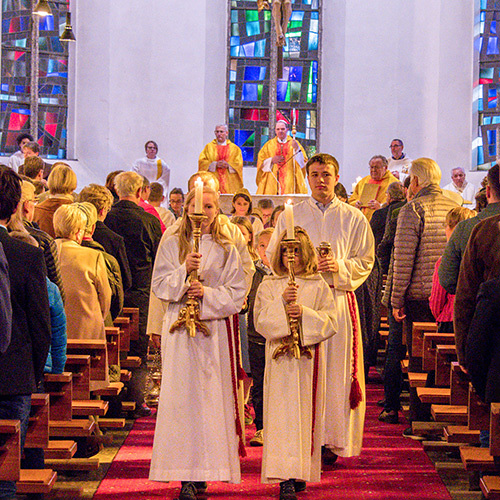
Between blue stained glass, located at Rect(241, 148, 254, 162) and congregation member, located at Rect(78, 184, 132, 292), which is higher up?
blue stained glass, located at Rect(241, 148, 254, 162)

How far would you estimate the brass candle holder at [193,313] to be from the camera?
16.6ft

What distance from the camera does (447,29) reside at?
61.8 feet

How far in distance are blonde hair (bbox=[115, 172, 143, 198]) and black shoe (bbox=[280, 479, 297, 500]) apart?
128 inches

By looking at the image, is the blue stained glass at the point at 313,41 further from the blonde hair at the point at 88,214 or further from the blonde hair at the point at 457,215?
the blonde hair at the point at 88,214

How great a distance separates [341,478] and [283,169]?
11.4 meters

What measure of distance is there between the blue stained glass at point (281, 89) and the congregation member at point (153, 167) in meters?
4.23

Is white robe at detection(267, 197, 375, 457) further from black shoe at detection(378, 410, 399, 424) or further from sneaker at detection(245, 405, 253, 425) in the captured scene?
sneaker at detection(245, 405, 253, 425)

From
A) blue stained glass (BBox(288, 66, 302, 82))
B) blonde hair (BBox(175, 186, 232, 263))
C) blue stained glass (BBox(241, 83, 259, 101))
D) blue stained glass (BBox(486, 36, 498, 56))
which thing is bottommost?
blonde hair (BBox(175, 186, 232, 263))

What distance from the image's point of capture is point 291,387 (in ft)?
16.9

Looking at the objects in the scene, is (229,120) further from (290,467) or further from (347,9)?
(290,467)

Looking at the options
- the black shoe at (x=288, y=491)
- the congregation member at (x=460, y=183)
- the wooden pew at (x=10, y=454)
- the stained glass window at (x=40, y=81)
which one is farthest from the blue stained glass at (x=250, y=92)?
the wooden pew at (x=10, y=454)

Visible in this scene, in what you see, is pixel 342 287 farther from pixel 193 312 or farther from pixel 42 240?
pixel 42 240

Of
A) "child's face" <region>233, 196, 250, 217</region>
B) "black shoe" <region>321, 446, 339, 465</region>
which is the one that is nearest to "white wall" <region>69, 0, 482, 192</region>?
"child's face" <region>233, 196, 250, 217</region>

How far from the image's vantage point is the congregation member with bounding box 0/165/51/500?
403 cm
